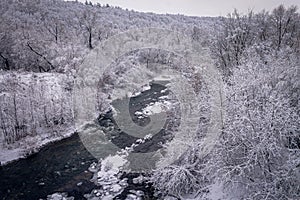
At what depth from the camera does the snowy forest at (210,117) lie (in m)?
8.33

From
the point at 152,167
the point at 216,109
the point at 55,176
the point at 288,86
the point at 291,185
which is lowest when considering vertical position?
the point at 55,176

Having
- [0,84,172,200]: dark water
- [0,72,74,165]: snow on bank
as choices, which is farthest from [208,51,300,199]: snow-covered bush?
[0,72,74,165]: snow on bank

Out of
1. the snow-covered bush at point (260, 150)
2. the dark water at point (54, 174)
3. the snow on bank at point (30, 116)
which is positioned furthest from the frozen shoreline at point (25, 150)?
the snow-covered bush at point (260, 150)

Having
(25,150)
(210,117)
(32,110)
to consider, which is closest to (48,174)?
(25,150)

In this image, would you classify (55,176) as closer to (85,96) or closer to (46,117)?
(46,117)

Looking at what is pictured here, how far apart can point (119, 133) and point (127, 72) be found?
Answer: 15.1 meters

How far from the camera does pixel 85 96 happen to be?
840 inches

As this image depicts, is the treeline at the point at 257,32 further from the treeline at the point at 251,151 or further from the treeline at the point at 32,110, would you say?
the treeline at the point at 32,110

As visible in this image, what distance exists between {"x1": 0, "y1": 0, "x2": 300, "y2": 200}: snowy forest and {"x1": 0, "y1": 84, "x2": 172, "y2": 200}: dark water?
32 cm

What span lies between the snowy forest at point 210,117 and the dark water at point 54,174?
0.32m

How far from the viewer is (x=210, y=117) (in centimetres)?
1105

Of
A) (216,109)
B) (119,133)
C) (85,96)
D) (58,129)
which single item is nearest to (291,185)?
(216,109)

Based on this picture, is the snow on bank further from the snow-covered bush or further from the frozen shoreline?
the snow-covered bush

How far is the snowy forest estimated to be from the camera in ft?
27.3
